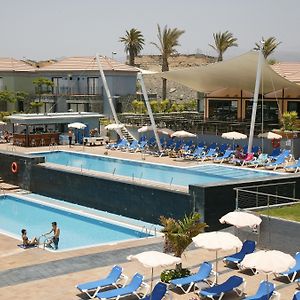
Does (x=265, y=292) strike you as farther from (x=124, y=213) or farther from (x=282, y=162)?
(x=282, y=162)

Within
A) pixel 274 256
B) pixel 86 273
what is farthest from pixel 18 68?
pixel 274 256

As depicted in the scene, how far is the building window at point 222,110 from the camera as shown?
39.6m

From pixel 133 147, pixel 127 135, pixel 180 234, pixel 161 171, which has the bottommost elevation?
pixel 161 171

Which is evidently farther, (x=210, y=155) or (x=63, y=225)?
(x=210, y=155)

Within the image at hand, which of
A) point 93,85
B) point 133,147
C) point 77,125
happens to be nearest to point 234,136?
point 133,147

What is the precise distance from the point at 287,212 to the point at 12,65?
4574 centimetres

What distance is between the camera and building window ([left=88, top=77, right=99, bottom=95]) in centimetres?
5159

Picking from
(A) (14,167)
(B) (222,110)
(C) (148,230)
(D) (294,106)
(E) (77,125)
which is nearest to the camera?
(C) (148,230)

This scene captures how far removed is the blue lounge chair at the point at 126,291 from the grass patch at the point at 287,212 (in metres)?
5.30

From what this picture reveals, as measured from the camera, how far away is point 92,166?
97.0 feet

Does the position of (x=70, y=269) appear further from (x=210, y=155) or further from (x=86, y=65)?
(x=86, y=65)

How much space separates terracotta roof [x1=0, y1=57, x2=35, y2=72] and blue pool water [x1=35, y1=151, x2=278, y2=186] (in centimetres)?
2579

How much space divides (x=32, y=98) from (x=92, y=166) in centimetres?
2767

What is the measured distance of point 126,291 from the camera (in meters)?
12.1
